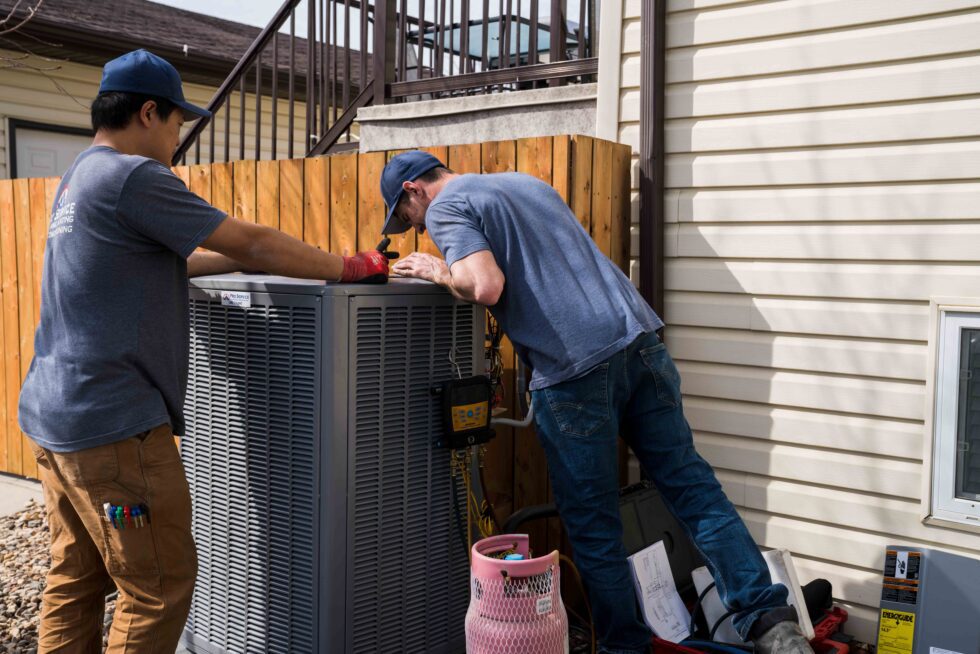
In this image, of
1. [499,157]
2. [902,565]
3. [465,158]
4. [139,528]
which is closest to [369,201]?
[465,158]

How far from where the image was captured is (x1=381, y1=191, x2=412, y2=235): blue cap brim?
315cm

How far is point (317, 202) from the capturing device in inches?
171

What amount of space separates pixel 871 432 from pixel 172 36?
9851 mm

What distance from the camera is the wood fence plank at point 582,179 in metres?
3.43

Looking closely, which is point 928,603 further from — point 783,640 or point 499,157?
point 499,157

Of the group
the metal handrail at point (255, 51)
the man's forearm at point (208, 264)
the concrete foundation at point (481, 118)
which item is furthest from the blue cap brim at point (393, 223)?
the metal handrail at point (255, 51)

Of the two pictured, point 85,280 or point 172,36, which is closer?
point 85,280

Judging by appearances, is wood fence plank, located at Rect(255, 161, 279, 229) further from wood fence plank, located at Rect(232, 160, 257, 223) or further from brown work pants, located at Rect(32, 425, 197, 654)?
brown work pants, located at Rect(32, 425, 197, 654)

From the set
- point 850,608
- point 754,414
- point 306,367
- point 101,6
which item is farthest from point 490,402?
point 101,6

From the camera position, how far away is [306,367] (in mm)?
2781

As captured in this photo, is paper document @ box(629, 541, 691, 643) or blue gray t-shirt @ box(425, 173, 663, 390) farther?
A: paper document @ box(629, 541, 691, 643)

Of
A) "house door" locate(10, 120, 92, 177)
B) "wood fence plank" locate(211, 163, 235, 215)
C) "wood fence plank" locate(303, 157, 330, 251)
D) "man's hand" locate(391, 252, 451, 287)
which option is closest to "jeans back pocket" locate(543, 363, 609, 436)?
"man's hand" locate(391, 252, 451, 287)

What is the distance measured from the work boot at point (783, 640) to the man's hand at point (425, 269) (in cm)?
152

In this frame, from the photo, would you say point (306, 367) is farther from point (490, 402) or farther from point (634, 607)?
point (634, 607)
